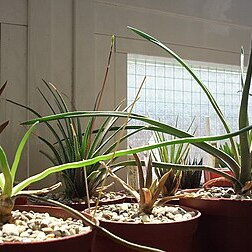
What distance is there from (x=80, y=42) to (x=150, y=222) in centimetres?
53

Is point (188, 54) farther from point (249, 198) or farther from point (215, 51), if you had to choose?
point (249, 198)

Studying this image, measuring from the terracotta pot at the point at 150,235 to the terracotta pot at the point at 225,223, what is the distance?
2.9 inches

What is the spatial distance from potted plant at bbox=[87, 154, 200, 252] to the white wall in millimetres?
352

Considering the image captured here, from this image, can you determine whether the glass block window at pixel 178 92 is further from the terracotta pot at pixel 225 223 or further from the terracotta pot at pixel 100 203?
the terracotta pot at pixel 225 223

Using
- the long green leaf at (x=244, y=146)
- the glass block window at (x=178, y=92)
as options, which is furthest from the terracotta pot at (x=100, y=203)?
the glass block window at (x=178, y=92)

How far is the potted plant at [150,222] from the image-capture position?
0.48 meters

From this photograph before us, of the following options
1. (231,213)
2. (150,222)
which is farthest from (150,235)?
(231,213)

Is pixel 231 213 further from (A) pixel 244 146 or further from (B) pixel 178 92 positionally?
(B) pixel 178 92

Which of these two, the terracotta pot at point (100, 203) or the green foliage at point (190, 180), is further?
the green foliage at point (190, 180)

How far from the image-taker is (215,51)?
113cm

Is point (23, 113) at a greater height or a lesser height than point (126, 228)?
greater

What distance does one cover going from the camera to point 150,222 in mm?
497

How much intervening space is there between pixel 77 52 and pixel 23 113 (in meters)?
0.17

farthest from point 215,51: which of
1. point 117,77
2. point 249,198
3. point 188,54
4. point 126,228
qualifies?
point 126,228
